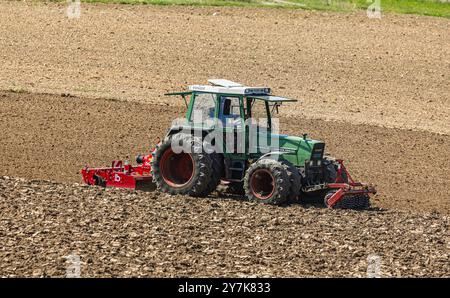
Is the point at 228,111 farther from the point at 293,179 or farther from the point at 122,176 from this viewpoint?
the point at 122,176

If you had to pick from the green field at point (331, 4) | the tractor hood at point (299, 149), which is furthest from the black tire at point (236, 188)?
the green field at point (331, 4)

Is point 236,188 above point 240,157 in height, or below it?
below

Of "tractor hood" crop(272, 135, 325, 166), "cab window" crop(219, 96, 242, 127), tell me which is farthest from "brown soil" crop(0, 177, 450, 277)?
"cab window" crop(219, 96, 242, 127)

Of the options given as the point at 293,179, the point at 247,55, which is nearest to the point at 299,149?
the point at 293,179

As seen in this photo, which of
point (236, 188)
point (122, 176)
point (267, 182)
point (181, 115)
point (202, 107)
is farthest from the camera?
point (181, 115)

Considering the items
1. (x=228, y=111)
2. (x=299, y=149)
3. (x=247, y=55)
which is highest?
(x=247, y=55)

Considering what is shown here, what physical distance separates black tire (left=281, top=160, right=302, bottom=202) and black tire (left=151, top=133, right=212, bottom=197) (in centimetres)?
123

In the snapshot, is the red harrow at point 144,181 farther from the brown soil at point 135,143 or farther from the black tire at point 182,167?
the brown soil at point 135,143

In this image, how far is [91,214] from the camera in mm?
16359

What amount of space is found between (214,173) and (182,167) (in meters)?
0.75

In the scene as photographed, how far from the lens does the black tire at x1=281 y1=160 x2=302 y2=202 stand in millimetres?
17125

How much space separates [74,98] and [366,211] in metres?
10.7

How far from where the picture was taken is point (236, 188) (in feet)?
60.7

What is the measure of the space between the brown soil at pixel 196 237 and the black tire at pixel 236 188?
684mm
